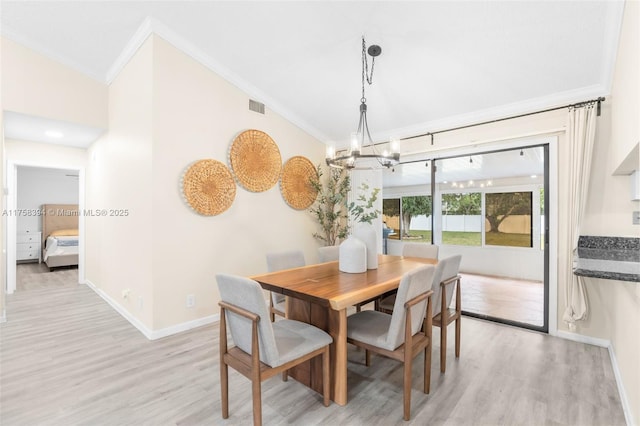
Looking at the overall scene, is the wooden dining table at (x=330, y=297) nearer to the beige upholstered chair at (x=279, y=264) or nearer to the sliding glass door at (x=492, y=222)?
the beige upholstered chair at (x=279, y=264)

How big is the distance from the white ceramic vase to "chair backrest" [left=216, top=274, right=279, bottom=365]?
1.05 meters

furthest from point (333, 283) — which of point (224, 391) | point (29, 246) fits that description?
point (29, 246)

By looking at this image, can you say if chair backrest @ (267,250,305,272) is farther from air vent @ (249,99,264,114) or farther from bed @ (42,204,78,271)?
bed @ (42,204,78,271)

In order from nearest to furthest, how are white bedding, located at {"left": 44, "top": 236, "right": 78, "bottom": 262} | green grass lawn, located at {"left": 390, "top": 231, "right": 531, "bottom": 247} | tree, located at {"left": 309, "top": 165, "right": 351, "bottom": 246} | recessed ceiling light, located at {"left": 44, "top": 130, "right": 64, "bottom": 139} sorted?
recessed ceiling light, located at {"left": 44, "top": 130, "right": 64, "bottom": 139} → tree, located at {"left": 309, "top": 165, "right": 351, "bottom": 246} → green grass lawn, located at {"left": 390, "top": 231, "right": 531, "bottom": 247} → white bedding, located at {"left": 44, "top": 236, "right": 78, "bottom": 262}

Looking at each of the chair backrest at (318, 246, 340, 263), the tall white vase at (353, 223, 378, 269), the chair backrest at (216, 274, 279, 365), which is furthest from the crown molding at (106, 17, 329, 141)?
the chair backrest at (216, 274, 279, 365)

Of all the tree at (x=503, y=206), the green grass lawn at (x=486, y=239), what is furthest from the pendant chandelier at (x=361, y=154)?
the tree at (x=503, y=206)

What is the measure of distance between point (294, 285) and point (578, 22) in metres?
2.95

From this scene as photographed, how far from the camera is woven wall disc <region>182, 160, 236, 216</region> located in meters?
3.33

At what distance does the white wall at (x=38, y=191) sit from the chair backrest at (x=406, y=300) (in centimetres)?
833

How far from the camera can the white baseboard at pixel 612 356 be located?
1902 mm

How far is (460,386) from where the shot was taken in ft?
7.36

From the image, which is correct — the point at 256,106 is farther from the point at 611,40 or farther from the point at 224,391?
the point at 611,40

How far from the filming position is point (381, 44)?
287cm

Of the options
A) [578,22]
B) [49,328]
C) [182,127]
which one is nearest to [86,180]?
[49,328]
